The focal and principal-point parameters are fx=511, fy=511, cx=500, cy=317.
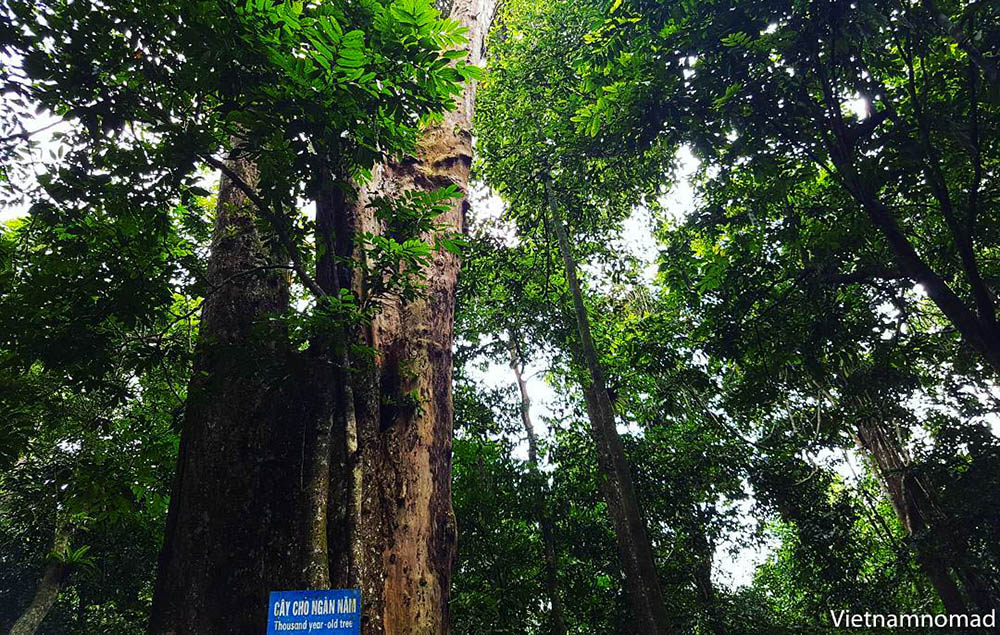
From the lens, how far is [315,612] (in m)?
2.02

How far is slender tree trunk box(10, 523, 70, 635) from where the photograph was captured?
28.5 ft

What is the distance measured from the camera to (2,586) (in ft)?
53.9

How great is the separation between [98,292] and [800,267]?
259 inches

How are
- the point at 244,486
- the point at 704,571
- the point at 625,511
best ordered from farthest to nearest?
the point at 704,571 < the point at 625,511 < the point at 244,486

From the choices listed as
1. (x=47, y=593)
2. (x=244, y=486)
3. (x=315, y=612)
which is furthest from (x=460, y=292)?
(x=47, y=593)

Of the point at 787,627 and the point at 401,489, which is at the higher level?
the point at 401,489

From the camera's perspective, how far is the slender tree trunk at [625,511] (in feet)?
17.7

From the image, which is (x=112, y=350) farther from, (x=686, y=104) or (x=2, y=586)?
(x=2, y=586)

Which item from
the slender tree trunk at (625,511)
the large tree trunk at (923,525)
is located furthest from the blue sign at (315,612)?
the large tree trunk at (923,525)

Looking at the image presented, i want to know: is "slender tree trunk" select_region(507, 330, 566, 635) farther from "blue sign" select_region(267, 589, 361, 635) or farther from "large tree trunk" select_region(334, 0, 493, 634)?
"blue sign" select_region(267, 589, 361, 635)

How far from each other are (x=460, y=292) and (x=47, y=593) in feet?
30.8


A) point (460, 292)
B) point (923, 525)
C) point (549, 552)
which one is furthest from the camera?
point (549, 552)

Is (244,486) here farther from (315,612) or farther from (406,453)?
(315,612)

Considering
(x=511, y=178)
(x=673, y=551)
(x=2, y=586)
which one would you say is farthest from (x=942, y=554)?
(x=2, y=586)
